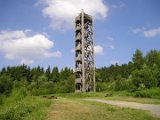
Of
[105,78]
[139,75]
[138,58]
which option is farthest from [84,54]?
[105,78]

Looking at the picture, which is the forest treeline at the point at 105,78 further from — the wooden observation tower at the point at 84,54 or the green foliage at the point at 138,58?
the wooden observation tower at the point at 84,54

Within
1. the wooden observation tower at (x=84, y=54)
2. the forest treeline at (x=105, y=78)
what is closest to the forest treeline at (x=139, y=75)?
the forest treeline at (x=105, y=78)

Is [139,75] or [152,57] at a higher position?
[152,57]

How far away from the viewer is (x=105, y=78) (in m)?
101

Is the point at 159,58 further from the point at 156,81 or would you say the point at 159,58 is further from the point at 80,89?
the point at 80,89

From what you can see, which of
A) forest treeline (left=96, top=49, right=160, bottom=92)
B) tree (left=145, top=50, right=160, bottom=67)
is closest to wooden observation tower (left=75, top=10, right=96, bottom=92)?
forest treeline (left=96, top=49, right=160, bottom=92)

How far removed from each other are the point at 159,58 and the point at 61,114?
4625 cm

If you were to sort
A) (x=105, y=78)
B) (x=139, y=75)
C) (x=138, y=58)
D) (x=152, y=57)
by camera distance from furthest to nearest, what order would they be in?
1. (x=105, y=78)
2. (x=138, y=58)
3. (x=152, y=57)
4. (x=139, y=75)

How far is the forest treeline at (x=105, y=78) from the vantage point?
4491 centimetres

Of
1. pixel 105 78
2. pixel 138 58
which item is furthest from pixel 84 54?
pixel 105 78

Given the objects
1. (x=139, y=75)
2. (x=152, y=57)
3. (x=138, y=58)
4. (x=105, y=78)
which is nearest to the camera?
(x=139, y=75)

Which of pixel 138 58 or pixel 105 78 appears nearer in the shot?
pixel 138 58

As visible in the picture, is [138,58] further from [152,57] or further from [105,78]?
[105,78]

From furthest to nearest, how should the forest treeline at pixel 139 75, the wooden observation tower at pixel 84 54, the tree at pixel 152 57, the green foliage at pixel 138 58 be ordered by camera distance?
the green foliage at pixel 138 58 → the tree at pixel 152 57 → the wooden observation tower at pixel 84 54 → the forest treeline at pixel 139 75
